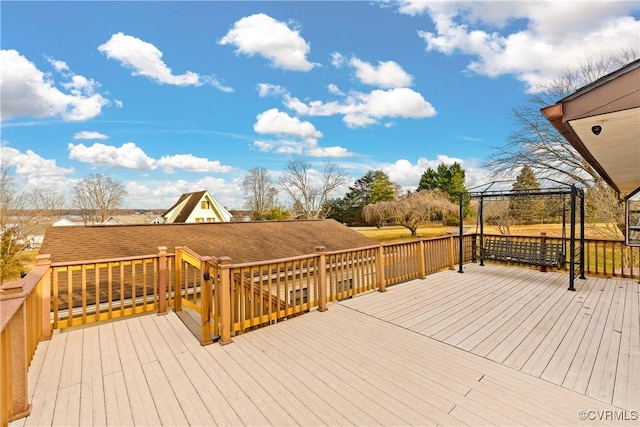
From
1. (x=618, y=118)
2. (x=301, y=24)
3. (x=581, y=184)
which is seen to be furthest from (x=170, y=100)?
(x=581, y=184)

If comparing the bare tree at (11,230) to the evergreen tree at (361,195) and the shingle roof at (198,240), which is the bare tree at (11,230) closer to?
the shingle roof at (198,240)

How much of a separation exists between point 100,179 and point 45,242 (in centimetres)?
3433

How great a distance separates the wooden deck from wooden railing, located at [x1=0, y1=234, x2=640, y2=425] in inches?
7.7

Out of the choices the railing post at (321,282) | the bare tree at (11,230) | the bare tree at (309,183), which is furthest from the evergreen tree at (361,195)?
the railing post at (321,282)

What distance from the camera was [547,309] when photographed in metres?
4.13

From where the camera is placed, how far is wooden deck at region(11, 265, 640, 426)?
6.39ft

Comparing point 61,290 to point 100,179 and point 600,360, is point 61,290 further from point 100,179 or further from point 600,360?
point 100,179

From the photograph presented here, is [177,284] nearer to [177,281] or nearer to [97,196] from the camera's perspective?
[177,281]

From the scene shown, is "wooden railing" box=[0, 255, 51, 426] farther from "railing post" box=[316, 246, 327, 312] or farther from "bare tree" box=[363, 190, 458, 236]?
"bare tree" box=[363, 190, 458, 236]

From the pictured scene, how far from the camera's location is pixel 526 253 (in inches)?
251

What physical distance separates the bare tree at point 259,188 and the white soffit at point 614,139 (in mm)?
33572

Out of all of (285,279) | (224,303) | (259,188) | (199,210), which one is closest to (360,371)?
(285,279)

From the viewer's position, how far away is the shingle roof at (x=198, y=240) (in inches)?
259

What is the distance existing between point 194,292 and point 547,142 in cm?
1457
